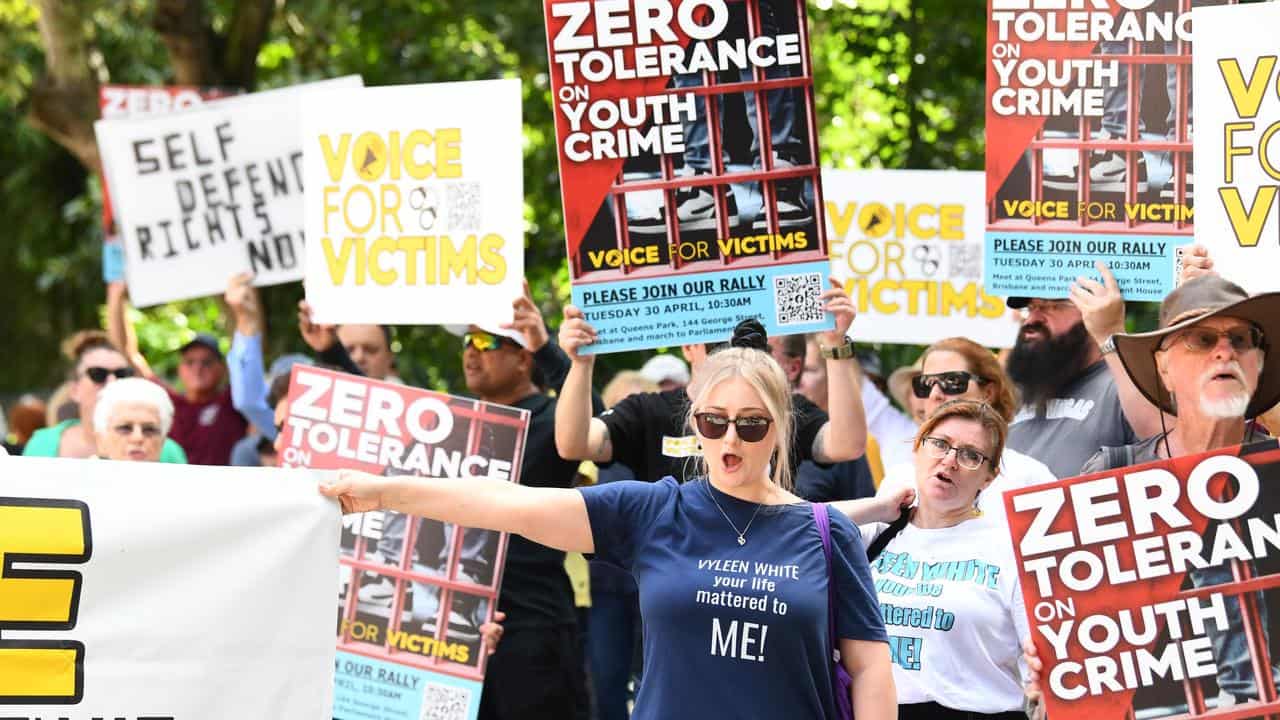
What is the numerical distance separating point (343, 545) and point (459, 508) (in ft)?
7.65

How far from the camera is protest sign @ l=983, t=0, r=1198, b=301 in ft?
19.7

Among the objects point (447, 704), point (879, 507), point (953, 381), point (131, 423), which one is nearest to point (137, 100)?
point (131, 423)

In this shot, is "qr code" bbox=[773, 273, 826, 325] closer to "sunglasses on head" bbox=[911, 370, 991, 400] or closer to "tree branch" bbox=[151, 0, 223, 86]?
"sunglasses on head" bbox=[911, 370, 991, 400]

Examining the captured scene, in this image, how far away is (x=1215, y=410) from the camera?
4.62 m

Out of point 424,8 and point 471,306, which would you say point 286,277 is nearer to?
point 471,306

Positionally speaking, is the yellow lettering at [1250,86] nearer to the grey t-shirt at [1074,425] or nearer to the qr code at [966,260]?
the grey t-shirt at [1074,425]

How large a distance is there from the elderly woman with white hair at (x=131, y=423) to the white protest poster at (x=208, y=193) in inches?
76.6

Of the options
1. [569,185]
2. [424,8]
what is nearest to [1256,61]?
[569,185]

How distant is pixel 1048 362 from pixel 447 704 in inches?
95.5

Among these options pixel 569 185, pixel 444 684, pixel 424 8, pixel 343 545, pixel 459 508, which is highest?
pixel 424 8

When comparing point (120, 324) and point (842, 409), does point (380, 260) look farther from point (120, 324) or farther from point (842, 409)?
point (120, 324)

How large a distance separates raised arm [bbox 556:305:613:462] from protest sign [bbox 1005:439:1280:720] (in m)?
1.71

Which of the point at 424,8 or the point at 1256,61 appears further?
the point at 424,8

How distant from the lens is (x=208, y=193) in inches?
353
